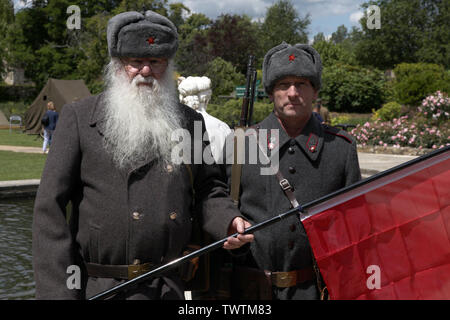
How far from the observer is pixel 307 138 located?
11.3ft

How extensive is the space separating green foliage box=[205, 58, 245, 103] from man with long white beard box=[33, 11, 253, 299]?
29687 mm

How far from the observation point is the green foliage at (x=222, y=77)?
3403cm

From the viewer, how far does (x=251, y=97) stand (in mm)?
4234

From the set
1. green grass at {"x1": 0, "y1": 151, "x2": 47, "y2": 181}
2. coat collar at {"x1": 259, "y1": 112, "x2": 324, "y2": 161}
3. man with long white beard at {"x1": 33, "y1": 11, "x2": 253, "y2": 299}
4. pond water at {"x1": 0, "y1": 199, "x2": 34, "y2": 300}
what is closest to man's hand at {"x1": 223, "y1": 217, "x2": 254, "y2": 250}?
man with long white beard at {"x1": 33, "y1": 11, "x2": 253, "y2": 299}

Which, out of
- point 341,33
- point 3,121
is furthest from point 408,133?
point 341,33

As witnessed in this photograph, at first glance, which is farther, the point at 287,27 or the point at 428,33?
the point at 287,27

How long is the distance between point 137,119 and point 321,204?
954mm

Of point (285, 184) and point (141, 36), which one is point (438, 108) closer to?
point (285, 184)

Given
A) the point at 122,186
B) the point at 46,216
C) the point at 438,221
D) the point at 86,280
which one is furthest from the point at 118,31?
the point at 438,221

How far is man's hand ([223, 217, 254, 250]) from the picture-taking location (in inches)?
112

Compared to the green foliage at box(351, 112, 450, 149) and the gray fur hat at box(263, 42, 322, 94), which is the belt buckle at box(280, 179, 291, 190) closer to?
the gray fur hat at box(263, 42, 322, 94)

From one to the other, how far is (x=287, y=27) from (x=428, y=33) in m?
18.4
